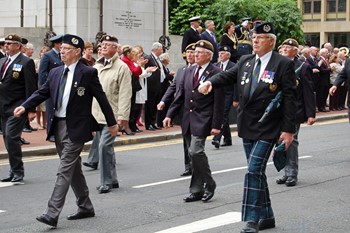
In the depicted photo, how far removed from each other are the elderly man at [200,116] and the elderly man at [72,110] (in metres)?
1.45

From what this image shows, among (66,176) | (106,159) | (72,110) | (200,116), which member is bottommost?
(106,159)

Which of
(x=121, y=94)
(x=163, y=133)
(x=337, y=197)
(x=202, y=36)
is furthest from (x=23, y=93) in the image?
(x=202, y=36)

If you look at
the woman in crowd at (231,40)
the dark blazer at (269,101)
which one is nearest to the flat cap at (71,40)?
the dark blazer at (269,101)

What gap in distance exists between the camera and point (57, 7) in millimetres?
24047

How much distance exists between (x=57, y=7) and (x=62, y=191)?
15.6 m

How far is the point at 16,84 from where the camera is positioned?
495 inches

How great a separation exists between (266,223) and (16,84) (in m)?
5.22

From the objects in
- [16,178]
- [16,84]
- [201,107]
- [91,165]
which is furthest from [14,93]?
[201,107]

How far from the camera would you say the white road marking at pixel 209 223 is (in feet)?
29.1

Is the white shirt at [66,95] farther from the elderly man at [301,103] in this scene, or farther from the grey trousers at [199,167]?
the elderly man at [301,103]

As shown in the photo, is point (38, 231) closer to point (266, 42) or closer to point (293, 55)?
point (266, 42)

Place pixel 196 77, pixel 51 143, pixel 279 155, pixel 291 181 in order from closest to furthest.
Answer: pixel 279 155, pixel 196 77, pixel 291 181, pixel 51 143

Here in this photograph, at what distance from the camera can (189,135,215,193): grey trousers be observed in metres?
10.6

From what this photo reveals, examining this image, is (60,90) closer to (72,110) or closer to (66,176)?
(72,110)
